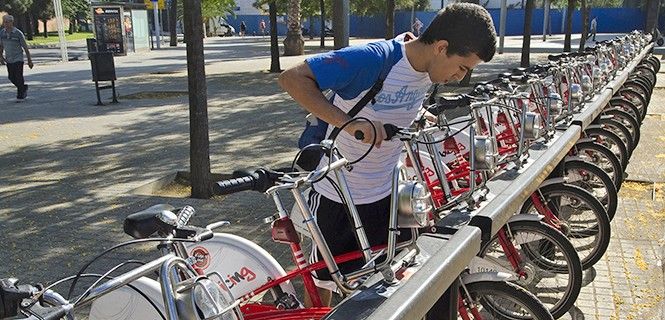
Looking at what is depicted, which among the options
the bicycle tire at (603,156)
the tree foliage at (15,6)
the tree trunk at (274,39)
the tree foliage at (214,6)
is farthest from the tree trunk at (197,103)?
the tree foliage at (15,6)

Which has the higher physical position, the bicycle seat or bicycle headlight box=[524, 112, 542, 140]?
the bicycle seat

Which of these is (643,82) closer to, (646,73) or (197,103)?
(646,73)

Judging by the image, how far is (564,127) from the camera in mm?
4836

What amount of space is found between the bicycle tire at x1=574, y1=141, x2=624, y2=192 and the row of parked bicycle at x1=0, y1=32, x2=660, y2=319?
1cm

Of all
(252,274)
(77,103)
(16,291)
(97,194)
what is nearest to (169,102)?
(77,103)

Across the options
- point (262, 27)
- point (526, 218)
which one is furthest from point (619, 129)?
point (262, 27)

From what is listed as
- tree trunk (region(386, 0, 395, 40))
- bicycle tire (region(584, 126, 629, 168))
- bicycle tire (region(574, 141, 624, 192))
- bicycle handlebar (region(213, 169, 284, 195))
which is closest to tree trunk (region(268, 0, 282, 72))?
tree trunk (region(386, 0, 395, 40))

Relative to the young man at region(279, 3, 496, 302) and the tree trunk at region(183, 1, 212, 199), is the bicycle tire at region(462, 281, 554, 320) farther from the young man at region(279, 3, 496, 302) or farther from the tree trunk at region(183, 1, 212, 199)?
the tree trunk at region(183, 1, 212, 199)

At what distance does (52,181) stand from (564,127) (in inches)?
205

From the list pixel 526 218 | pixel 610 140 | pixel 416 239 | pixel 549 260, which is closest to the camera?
pixel 416 239

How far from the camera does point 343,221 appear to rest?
304 centimetres

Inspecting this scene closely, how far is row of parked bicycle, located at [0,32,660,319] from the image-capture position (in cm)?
182

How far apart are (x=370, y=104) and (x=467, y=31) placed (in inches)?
20.0

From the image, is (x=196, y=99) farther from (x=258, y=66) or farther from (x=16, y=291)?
(x=258, y=66)
